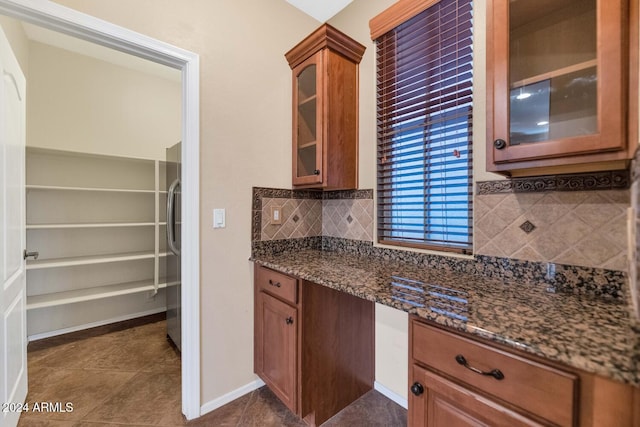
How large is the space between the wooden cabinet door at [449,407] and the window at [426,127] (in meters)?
0.72

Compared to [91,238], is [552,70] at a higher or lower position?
higher

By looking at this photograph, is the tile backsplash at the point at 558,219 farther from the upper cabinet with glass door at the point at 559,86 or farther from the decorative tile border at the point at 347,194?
the decorative tile border at the point at 347,194

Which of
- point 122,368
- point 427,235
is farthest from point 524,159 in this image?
point 122,368

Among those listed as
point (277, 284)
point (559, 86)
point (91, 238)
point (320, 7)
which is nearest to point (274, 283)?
point (277, 284)

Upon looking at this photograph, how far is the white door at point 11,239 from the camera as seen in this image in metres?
1.24

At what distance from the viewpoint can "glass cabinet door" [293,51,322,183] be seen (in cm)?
174

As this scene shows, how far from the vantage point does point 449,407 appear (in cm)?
85

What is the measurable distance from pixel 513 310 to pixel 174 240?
7.91ft

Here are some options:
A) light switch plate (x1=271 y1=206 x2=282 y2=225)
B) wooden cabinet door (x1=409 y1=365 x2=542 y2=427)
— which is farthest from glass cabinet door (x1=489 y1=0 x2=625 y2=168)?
light switch plate (x1=271 y1=206 x2=282 y2=225)

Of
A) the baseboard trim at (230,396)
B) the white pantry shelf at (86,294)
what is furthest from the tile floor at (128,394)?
the white pantry shelf at (86,294)

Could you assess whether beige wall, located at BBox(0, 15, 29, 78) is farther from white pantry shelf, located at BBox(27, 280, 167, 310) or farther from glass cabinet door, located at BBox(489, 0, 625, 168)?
glass cabinet door, located at BBox(489, 0, 625, 168)

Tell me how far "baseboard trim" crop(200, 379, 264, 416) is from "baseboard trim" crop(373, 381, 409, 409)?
2.59 feet

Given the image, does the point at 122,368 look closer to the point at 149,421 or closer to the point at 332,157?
the point at 149,421

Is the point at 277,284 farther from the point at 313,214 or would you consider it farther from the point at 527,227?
the point at 527,227
